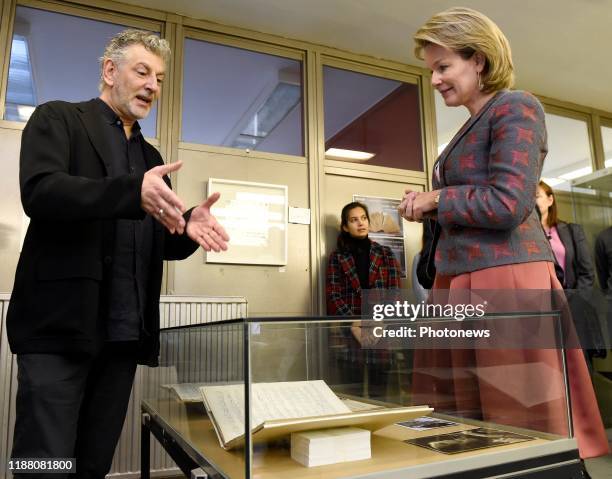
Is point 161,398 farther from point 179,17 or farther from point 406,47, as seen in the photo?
point 406,47

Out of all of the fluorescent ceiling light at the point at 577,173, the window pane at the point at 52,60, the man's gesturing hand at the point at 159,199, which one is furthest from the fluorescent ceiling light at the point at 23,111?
the fluorescent ceiling light at the point at 577,173

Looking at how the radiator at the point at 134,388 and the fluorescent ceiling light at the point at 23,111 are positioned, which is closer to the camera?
the radiator at the point at 134,388

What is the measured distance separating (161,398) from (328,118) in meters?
3.26

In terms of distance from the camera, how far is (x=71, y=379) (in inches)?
40.9

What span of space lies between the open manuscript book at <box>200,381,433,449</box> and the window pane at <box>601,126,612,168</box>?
5.63m

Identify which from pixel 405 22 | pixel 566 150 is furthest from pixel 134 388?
pixel 566 150

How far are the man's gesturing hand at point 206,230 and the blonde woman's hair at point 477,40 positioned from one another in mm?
627

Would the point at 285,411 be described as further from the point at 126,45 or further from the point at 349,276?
the point at 349,276

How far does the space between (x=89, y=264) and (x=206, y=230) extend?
0.27 metres

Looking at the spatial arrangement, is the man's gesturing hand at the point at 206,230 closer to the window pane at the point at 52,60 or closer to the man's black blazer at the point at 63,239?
the man's black blazer at the point at 63,239

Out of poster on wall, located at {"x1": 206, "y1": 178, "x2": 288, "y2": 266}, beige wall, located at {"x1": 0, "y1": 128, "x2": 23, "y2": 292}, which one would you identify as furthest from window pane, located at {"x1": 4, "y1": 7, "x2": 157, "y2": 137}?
poster on wall, located at {"x1": 206, "y1": 178, "x2": 288, "y2": 266}

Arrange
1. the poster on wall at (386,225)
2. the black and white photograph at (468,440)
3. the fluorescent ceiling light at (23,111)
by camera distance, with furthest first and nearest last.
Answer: the poster on wall at (386,225)
the fluorescent ceiling light at (23,111)
the black and white photograph at (468,440)

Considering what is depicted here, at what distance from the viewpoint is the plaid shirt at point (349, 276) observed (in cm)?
350

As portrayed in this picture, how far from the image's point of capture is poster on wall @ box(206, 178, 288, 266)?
3523 mm
